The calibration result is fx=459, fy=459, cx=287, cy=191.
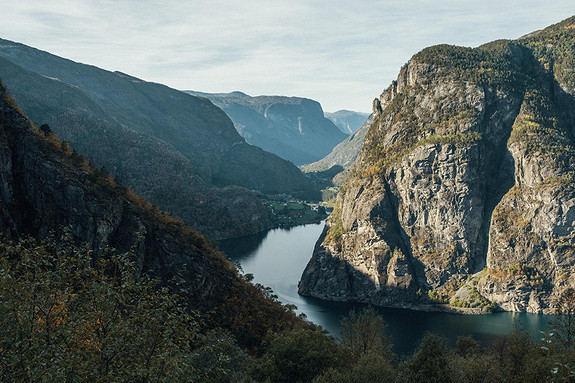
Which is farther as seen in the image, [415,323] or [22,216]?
[415,323]

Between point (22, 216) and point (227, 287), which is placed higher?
point (22, 216)

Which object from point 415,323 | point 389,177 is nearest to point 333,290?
point 415,323

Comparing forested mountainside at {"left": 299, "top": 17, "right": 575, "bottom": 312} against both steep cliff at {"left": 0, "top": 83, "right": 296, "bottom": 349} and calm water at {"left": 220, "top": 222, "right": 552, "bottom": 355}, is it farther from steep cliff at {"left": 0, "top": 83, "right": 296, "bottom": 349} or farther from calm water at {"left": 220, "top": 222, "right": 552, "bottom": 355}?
steep cliff at {"left": 0, "top": 83, "right": 296, "bottom": 349}

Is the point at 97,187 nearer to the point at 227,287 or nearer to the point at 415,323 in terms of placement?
the point at 227,287

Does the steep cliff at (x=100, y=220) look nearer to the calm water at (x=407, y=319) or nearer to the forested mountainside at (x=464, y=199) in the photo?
the calm water at (x=407, y=319)

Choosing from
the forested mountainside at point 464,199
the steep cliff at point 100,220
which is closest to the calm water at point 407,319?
the forested mountainside at point 464,199

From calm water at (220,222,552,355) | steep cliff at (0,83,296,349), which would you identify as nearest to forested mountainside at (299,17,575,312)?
calm water at (220,222,552,355)
